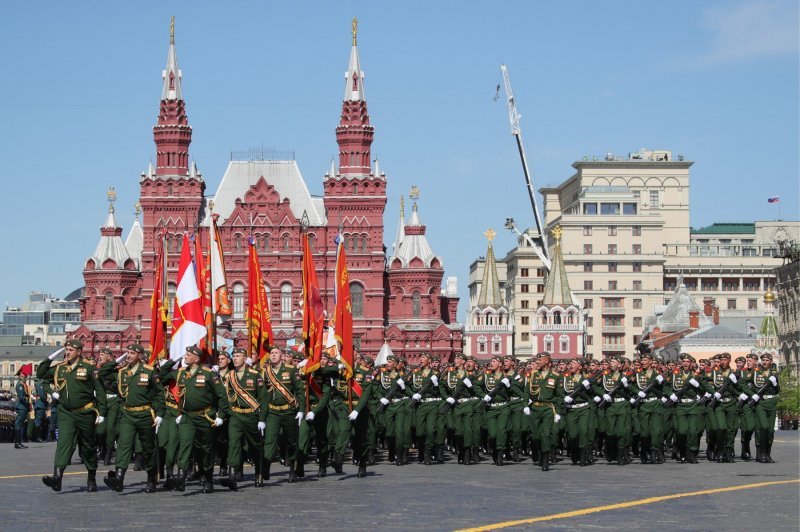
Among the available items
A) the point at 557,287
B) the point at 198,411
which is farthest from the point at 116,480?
the point at 557,287

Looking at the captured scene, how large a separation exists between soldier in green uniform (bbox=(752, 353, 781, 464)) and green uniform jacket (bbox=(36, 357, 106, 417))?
12.9 metres

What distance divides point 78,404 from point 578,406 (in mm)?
9789

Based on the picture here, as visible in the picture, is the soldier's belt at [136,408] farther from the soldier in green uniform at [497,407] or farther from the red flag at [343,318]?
the soldier in green uniform at [497,407]

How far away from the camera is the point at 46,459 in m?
31.3

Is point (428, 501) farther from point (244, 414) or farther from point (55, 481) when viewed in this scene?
point (55, 481)

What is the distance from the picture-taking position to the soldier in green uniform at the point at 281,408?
2261cm

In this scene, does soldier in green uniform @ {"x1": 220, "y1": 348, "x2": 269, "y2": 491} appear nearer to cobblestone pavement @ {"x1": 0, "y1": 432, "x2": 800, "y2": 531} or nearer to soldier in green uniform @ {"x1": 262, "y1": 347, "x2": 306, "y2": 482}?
soldier in green uniform @ {"x1": 262, "y1": 347, "x2": 306, "y2": 482}

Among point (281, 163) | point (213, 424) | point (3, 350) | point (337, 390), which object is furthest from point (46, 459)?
point (3, 350)

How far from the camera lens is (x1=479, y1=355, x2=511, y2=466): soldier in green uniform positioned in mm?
28000

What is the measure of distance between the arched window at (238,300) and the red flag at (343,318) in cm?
7991

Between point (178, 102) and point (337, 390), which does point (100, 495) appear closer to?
point (337, 390)

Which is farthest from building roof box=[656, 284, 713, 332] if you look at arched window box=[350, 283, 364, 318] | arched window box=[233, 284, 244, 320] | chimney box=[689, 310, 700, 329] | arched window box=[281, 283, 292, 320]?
arched window box=[233, 284, 244, 320]

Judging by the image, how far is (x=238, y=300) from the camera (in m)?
108

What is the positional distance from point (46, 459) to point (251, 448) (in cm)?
1023
